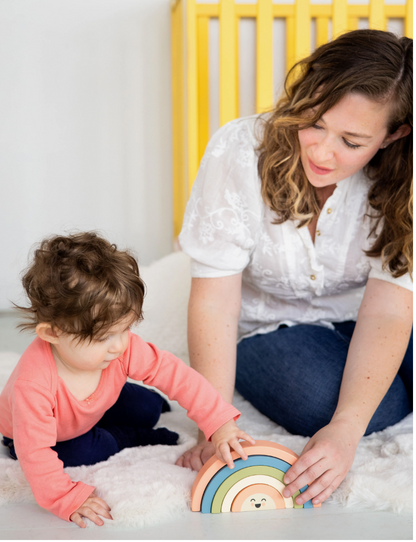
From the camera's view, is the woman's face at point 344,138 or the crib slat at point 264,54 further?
the crib slat at point 264,54

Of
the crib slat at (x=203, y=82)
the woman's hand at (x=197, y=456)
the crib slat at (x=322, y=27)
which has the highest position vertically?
the crib slat at (x=322, y=27)

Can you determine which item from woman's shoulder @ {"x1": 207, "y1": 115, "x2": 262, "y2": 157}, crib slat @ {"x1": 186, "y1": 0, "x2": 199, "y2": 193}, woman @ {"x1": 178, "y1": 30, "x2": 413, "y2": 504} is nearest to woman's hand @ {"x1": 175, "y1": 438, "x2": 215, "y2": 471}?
woman @ {"x1": 178, "y1": 30, "x2": 413, "y2": 504}

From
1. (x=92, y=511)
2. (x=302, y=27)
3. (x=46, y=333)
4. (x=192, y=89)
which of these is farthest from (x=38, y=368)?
(x=302, y=27)

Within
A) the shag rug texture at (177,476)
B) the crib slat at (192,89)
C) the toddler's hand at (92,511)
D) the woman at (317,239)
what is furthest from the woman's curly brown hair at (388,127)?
the crib slat at (192,89)

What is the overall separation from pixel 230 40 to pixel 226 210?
1.17 m

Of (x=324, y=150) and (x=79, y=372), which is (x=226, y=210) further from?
(x=79, y=372)

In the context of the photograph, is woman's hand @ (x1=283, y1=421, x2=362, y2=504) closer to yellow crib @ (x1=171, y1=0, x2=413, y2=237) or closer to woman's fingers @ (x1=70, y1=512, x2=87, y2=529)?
woman's fingers @ (x1=70, y1=512, x2=87, y2=529)

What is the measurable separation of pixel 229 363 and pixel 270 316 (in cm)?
24

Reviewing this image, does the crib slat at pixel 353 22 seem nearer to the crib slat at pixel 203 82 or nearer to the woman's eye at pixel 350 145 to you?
the crib slat at pixel 203 82

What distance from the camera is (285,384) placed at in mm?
1116

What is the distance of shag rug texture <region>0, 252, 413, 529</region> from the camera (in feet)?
2.65

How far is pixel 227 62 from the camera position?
2.03 metres

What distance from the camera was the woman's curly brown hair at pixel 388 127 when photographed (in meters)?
0.94

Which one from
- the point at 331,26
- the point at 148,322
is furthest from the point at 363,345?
the point at 331,26
